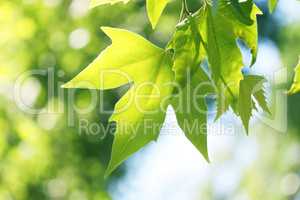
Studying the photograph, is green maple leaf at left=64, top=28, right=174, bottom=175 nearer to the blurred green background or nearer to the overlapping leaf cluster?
the overlapping leaf cluster

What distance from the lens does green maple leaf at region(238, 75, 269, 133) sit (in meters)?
0.75

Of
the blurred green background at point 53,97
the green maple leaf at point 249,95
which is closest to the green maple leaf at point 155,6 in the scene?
the green maple leaf at point 249,95

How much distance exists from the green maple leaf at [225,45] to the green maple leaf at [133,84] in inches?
3.2

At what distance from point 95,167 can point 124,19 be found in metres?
1.00

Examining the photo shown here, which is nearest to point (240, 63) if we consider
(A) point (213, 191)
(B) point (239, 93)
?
(B) point (239, 93)

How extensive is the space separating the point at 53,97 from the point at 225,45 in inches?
115

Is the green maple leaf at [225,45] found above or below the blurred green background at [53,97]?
above

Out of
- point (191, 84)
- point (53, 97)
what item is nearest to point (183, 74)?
point (191, 84)

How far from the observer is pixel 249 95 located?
30.5 inches

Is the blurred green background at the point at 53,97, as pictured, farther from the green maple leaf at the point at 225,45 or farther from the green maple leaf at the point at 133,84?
the green maple leaf at the point at 225,45

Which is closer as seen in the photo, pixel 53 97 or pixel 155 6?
pixel 155 6

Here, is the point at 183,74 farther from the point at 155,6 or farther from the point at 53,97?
the point at 53,97

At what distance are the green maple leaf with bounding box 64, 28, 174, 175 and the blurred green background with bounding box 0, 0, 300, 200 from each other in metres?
2.39

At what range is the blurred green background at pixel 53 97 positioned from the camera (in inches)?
127
